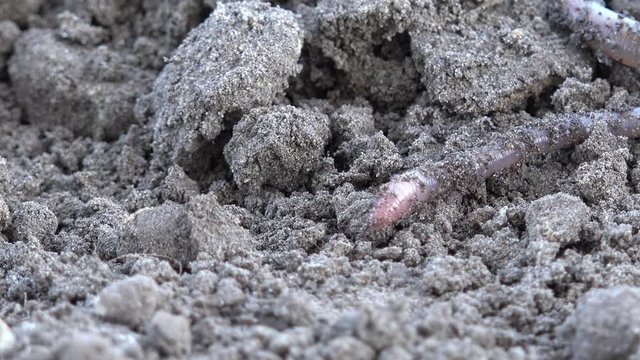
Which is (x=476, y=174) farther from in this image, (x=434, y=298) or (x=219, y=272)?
(x=219, y=272)

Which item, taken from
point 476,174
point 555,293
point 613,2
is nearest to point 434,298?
point 555,293

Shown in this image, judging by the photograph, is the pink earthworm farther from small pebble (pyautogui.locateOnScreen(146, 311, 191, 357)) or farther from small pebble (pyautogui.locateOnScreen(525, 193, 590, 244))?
small pebble (pyautogui.locateOnScreen(146, 311, 191, 357))

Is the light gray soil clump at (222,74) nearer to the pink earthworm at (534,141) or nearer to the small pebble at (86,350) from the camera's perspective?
the pink earthworm at (534,141)

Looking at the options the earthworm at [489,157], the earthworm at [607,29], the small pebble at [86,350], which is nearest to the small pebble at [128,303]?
the small pebble at [86,350]

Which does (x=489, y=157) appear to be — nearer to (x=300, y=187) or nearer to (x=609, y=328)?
(x=300, y=187)

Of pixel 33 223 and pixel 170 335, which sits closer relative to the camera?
pixel 170 335

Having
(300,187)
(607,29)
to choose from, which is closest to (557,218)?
(300,187)
